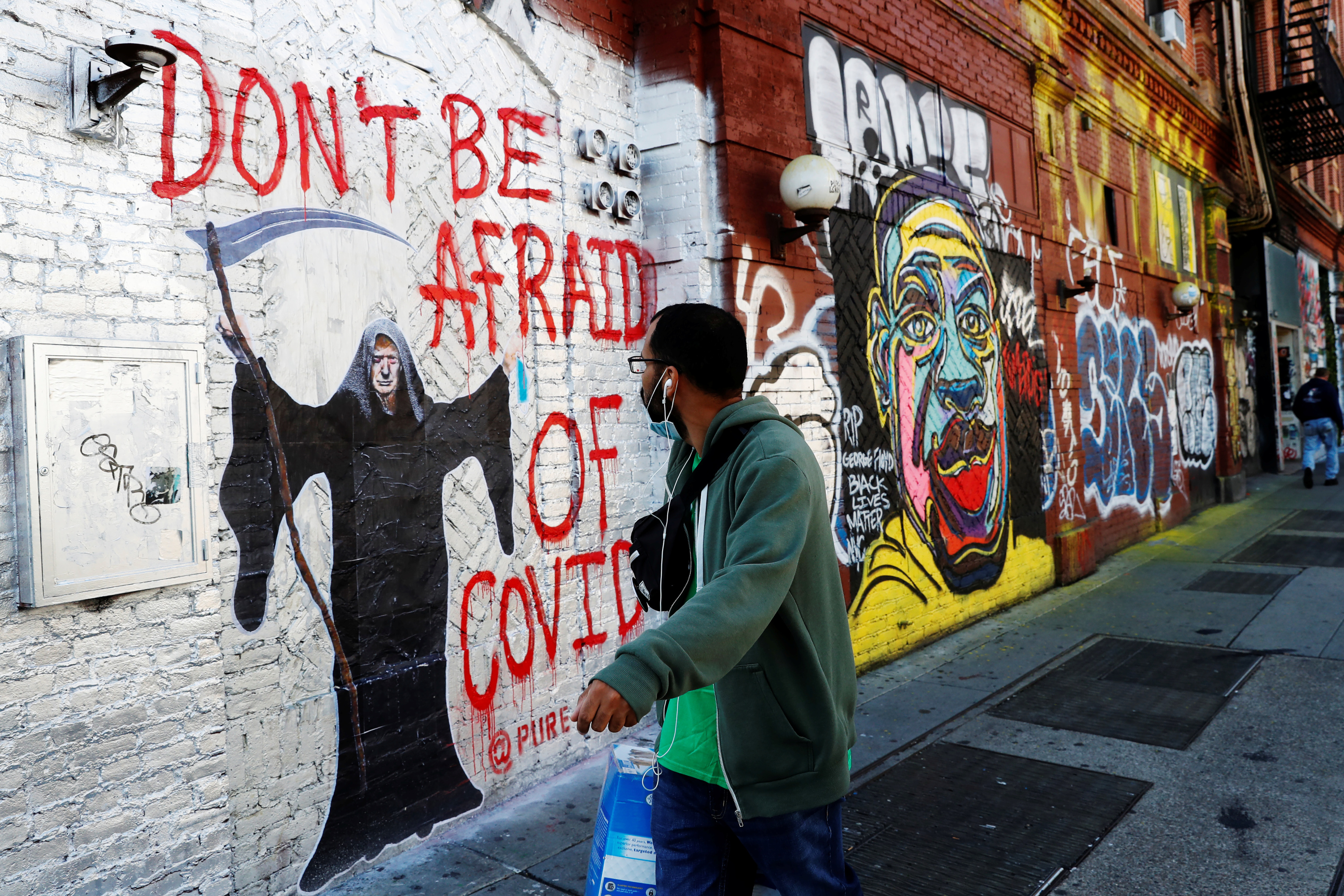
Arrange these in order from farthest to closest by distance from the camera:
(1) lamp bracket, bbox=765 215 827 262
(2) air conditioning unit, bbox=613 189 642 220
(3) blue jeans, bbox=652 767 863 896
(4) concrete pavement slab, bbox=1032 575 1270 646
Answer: (4) concrete pavement slab, bbox=1032 575 1270 646
(1) lamp bracket, bbox=765 215 827 262
(2) air conditioning unit, bbox=613 189 642 220
(3) blue jeans, bbox=652 767 863 896

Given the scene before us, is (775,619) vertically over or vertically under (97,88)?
under

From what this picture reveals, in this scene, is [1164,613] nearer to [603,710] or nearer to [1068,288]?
[1068,288]

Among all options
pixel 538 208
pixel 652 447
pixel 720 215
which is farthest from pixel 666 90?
pixel 652 447

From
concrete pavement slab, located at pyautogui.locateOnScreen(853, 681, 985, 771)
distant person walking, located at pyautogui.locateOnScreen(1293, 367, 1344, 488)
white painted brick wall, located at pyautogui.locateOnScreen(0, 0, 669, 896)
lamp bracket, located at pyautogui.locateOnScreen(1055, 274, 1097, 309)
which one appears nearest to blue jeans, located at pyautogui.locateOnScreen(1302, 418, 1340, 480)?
distant person walking, located at pyautogui.locateOnScreen(1293, 367, 1344, 488)

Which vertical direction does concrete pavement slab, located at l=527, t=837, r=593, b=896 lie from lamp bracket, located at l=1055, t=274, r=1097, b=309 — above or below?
below

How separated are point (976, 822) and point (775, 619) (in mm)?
2459

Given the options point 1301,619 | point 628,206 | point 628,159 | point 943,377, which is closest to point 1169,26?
point 943,377

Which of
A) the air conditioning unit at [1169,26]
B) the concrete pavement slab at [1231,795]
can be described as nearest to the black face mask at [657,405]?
the concrete pavement slab at [1231,795]

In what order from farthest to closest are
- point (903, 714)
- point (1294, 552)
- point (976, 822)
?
point (1294, 552) → point (903, 714) → point (976, 822)

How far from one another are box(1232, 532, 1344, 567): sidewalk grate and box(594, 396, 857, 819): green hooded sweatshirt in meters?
8.50

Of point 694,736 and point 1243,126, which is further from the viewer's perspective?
point 1243,126

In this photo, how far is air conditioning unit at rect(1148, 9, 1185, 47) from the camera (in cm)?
1238

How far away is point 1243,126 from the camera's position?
1443 centimetres

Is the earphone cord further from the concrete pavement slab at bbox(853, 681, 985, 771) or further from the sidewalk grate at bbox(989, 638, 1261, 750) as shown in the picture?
the sidewalk grate at bbox(989, 638, 1261, 750)
